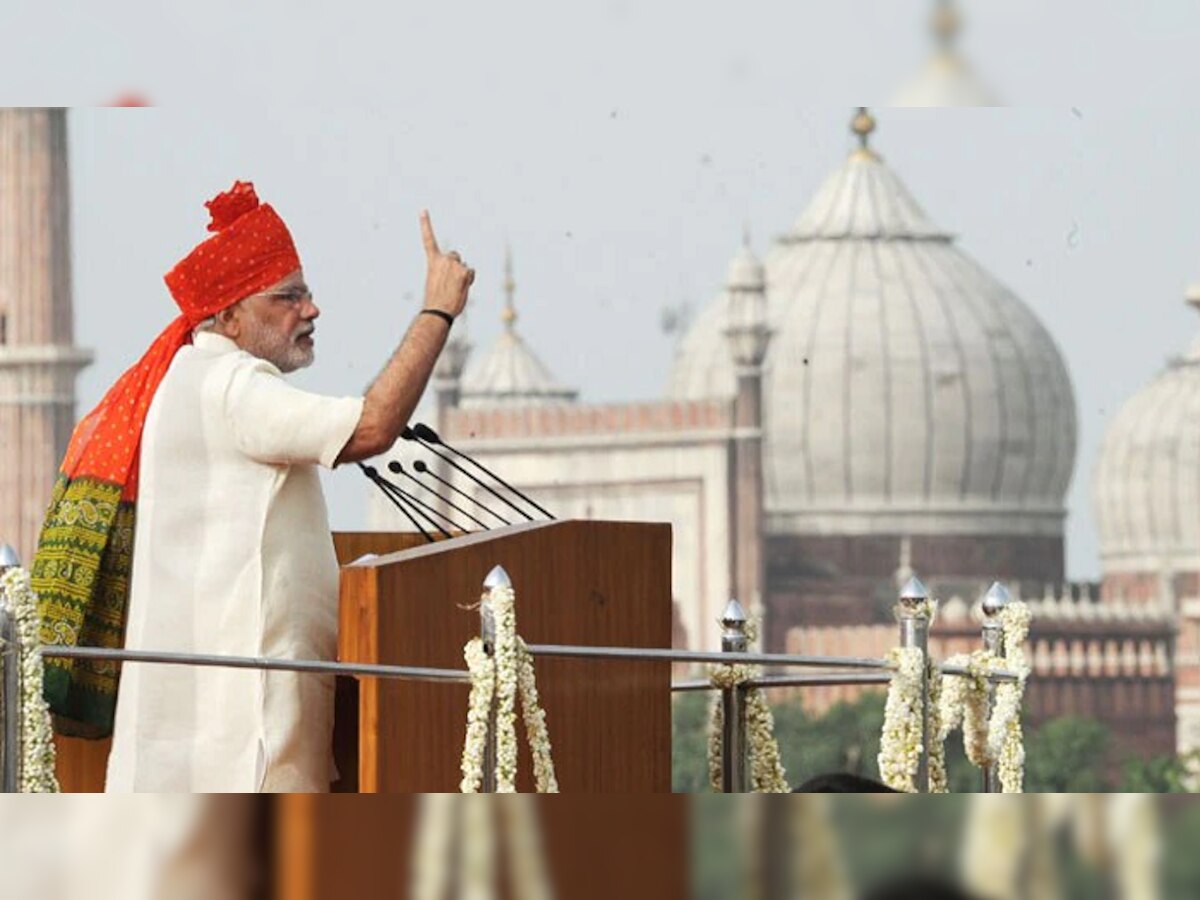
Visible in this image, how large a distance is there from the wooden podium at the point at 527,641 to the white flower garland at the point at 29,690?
1.01ft

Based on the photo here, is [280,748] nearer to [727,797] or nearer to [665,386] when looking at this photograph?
[727,797]

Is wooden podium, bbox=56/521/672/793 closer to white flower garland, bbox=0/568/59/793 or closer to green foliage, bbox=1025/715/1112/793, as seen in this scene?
white flower garland, bbox=0/568/59/793

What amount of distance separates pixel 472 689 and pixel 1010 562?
5336cm

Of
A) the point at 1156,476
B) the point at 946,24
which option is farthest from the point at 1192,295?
the point at 946,24

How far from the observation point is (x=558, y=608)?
4.30 m

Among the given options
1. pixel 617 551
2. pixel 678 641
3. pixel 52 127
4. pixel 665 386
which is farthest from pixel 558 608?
pixel 665 386

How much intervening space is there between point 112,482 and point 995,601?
111cm

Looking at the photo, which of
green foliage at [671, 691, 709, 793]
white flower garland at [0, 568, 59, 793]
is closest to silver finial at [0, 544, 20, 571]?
white flower garland at [0, 568, 59, 793]

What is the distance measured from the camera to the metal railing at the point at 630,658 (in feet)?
12.7

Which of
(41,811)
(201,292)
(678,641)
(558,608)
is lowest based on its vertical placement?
(41,811)

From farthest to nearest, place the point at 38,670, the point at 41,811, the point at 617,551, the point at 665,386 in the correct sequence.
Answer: the point at 665,386, the point at 617,551, the point at 38,670, the point at 41,811

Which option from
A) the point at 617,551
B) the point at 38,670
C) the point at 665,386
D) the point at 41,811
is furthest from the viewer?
the point at 665,386

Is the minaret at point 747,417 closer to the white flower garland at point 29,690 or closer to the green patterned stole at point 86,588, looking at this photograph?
the green patterned stole at point 86,588

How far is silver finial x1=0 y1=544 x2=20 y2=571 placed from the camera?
389 centimetres
